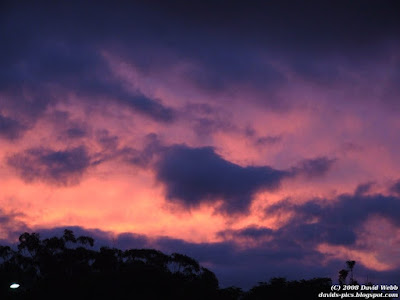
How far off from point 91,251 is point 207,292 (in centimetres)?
2224

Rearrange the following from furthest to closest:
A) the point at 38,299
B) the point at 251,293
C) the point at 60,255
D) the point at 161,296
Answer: the point at 60,255 < the point at 251,293 < the point at 161,296 < the point at 38,299

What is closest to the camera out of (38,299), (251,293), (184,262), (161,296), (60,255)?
(38,299)

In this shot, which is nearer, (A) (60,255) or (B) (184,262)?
(A) (60,255)

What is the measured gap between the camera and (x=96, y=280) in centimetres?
5584

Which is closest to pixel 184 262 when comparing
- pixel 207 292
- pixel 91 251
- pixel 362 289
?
pixel 91 251

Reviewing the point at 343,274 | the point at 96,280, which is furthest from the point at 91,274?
the point at 343,274

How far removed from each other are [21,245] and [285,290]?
3771cm

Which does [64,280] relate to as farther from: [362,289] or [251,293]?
[362,289]

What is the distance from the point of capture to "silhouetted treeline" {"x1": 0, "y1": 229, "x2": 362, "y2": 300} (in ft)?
A: 181

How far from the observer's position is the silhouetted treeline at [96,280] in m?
55.2

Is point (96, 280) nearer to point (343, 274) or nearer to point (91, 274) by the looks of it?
point (91, 274)

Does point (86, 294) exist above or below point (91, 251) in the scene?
below

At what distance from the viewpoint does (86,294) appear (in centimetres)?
5456

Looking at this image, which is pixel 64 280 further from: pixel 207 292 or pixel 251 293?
pixel 251 293
